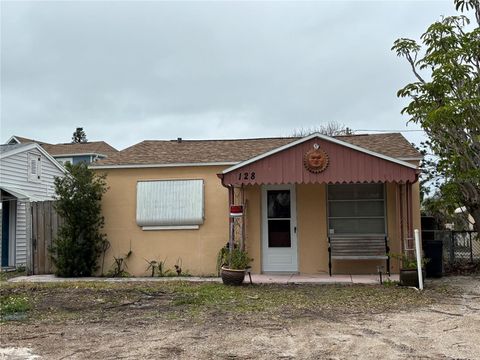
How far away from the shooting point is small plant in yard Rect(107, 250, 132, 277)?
1341 cm

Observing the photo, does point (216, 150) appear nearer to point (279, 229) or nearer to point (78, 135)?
point (279, 229)

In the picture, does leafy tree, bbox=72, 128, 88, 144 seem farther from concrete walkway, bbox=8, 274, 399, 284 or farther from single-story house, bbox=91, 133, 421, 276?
concrete walkway, bbox=8, 274, 399, 284

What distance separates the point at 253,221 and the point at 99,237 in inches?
158

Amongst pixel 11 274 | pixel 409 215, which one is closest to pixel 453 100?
pixel 409 215

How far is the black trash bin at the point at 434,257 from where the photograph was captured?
1213 cm

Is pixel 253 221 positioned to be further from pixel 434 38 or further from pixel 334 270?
pixel 434 38

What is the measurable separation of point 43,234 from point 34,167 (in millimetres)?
6851

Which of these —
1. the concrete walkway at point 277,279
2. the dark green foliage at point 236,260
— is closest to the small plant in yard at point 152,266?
the concrete walkway at point 277,279

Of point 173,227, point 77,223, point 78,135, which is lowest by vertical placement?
point 173,227

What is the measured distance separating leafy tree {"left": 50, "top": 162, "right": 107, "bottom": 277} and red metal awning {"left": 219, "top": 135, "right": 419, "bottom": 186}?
3.69 metres

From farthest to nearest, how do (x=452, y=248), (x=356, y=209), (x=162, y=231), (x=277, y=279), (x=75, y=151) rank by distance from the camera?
(x=75, y=151)
(x=452, y=248)
(x=162, y=231)
(x=356, y=209)
(x=277, y=279)

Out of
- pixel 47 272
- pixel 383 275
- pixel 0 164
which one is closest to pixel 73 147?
pixel 0 164

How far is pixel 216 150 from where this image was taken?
14.5m

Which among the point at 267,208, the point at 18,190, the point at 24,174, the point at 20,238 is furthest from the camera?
the point at 24,174
